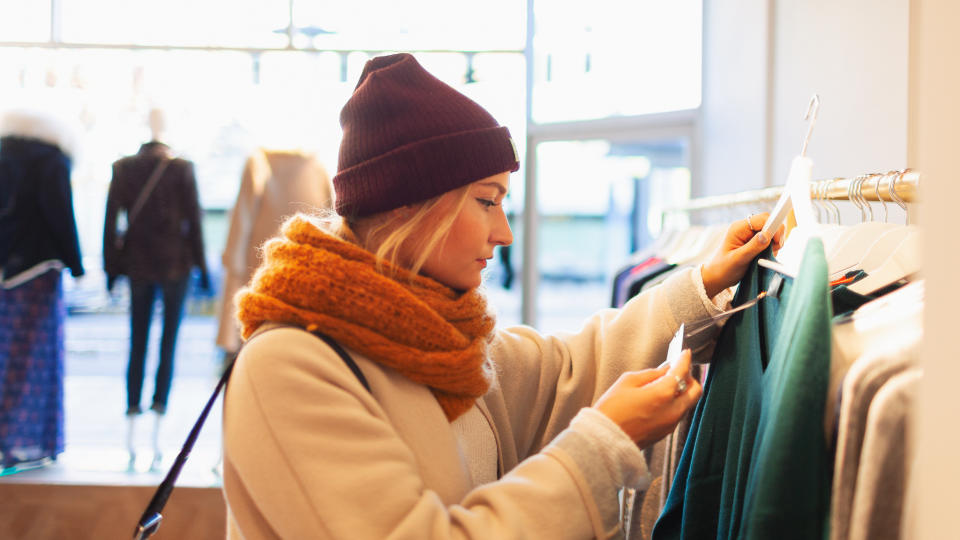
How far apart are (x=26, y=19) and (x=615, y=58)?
10.5ft

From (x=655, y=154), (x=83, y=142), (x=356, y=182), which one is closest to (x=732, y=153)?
(x=655, y=154)

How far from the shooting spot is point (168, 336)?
11.8ft

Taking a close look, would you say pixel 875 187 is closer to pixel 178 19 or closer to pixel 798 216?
pixel 798 216

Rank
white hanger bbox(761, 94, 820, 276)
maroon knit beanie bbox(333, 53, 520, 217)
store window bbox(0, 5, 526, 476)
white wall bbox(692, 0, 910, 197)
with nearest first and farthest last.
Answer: white hanger bbox(761, 94, 820, 276)
maroon knit beanie bbox(333, 53, 520, 217)
white wall bbox(692, 0, 910, 197)
store window bbox(0, 5, 526, 476)

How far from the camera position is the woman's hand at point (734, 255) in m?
1.07

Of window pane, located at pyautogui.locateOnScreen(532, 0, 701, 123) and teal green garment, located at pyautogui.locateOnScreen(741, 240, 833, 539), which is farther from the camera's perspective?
window pane, located at pyautogui.locateOnScreen(532, 0, 701, 123)

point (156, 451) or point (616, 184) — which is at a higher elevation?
point (616, 184)

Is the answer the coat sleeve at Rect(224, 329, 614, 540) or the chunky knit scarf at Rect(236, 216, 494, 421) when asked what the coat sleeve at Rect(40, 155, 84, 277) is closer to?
the chunky knit scarf at Rect(236, 216, 494, 421)

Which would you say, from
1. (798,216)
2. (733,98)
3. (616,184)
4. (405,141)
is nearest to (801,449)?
(798,216)

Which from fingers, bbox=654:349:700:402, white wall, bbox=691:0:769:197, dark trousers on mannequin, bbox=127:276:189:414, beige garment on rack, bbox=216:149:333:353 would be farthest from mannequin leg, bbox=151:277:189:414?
fingers, bbox=654:349:700:402

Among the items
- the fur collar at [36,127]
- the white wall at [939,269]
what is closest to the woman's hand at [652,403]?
the white wall at [939,269]

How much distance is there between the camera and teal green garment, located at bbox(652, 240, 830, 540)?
614 mm

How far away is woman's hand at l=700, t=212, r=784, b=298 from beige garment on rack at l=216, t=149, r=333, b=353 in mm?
2637

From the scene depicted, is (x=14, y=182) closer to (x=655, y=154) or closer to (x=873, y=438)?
(x=655, y=154)
